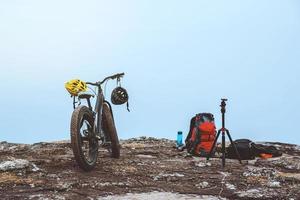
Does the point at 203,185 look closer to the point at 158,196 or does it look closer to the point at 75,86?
the point at 158,196

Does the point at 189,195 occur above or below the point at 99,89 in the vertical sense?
below

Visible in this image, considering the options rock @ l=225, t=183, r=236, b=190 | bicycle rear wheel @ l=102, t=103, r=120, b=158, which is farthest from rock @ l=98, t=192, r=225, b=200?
bicycle rear wheel @ l=102, t=103, r=120, b=158

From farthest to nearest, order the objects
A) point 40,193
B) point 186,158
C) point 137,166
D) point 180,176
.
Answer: point 186,158, point 137,166, point 180,176, point 40,193

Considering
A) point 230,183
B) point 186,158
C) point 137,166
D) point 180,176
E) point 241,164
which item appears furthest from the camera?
point 186,158

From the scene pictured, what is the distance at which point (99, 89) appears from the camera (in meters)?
9.70

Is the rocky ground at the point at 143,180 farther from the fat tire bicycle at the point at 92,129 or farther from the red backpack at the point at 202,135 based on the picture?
the red backpack at the point at 202,135

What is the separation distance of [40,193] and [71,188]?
508 mm

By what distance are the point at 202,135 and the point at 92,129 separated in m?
4.13

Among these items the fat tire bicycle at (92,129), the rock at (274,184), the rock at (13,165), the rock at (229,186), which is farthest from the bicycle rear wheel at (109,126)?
the rock at (274,184)

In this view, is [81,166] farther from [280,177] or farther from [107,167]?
[280,177]

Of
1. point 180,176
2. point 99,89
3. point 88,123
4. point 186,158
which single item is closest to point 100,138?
point 88,123

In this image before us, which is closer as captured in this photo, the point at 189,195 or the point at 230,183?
the point at 189,195

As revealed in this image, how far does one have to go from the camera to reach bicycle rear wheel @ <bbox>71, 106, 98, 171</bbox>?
26.4 feet

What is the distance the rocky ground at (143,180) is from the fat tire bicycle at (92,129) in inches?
10.7
